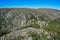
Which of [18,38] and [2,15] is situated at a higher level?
[18,38]

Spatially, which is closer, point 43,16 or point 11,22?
point 11,22

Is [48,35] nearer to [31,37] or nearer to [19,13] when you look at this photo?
[31,37]

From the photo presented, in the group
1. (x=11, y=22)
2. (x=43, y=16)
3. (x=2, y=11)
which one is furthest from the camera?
(x=2, y=11)

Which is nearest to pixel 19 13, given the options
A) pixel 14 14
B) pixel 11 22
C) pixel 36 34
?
pixel 14 14

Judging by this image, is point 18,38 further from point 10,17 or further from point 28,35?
point 10,17

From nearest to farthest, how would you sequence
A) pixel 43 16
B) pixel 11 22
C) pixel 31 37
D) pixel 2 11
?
pixel 31 37 → pixel 11 22 → pixel 43 16 → pixel 2 11

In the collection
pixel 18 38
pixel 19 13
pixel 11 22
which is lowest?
pixel 11 22

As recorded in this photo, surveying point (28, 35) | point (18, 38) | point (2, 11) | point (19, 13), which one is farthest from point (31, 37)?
point (2, 11)

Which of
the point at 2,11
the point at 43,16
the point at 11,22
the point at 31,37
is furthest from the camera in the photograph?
the point at 2,11

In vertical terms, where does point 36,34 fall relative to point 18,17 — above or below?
above
